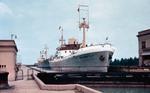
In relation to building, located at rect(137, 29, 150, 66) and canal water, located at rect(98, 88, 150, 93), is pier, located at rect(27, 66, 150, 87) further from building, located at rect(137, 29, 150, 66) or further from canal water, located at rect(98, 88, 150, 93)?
building, located at rect(137, 29, 150, 66)

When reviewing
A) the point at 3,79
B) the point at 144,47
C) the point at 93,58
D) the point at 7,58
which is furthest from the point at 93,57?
the point at 3,79

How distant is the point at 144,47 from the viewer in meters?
80.9

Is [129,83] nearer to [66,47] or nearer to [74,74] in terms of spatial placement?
[74,74]

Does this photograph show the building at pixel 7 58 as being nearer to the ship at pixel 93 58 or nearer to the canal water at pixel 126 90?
the canal water at pixel 126 90

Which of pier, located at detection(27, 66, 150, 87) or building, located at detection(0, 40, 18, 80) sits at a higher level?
building, located at detection(0, 40, 18, 80)

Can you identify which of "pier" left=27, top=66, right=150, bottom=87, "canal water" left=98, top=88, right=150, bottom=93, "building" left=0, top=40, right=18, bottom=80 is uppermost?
"building" left=0, top=40, right=18, bottom=80

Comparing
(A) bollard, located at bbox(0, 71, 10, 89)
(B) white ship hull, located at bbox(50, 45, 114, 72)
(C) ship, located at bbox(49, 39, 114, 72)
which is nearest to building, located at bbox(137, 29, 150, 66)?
(C) ship, located at bbox(49, 39, 114, 72)

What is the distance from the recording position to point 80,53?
66.1 meters

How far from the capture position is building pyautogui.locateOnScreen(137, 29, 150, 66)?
258ft

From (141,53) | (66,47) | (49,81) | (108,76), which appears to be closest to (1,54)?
(49,81)

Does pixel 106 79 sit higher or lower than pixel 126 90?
higher

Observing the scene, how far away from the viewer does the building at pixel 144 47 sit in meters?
78.8

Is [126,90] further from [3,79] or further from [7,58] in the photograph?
[3,79]

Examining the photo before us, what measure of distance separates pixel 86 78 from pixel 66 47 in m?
35.4
